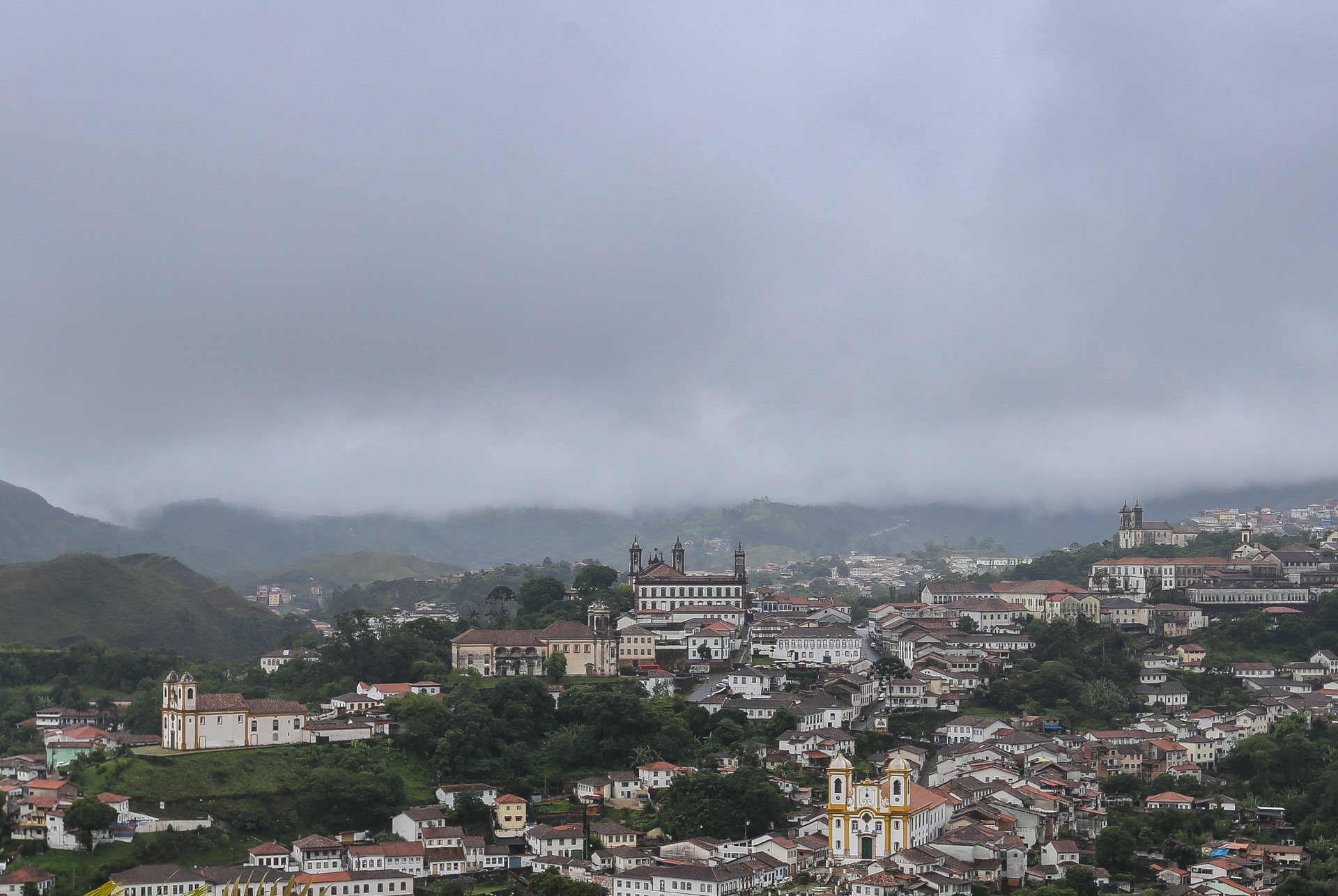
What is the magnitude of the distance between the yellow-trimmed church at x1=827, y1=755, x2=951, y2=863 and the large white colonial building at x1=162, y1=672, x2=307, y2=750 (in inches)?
919

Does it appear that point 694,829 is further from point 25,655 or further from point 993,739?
point 25,655

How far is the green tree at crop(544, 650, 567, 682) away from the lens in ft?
240

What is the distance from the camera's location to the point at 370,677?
75.2 metres

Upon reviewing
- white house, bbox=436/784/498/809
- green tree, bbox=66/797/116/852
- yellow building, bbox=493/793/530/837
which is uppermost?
green tree, bbox=66/797/116/852

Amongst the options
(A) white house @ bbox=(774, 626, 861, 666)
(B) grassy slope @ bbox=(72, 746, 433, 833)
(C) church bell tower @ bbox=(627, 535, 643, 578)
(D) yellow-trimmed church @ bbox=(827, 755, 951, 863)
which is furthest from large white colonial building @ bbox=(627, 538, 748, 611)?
(D) yellow-trimmed church @ bbox=(827, 755, 951, 863)

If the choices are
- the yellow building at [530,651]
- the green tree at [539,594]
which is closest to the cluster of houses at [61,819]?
the yellow building at [530,651]

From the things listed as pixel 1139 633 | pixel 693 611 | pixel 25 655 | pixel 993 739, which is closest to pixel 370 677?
pixel 693 611

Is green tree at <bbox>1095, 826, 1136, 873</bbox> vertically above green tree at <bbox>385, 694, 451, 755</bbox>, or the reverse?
green tree at <bbox>385, 694, 451, 755</bbox>

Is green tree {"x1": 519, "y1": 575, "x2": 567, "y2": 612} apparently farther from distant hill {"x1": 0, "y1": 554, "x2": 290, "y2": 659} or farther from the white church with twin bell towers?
distant hill {"x1": 0, "y1": 554, "x2": 290, "y2": 659}

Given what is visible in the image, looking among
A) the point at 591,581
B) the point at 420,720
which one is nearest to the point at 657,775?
the point at 420,720

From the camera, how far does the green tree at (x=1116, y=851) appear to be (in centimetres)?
5278

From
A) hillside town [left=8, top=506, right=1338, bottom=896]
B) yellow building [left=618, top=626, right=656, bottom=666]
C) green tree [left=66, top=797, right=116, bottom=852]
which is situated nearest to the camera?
hillside town [left=8, top=506, right=1338, bottom=896]

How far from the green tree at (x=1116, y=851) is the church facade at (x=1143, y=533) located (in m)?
65.0

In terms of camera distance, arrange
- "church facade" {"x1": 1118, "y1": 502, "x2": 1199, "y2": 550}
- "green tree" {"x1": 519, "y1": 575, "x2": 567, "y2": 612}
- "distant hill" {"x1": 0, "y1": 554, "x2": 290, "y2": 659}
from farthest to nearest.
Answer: "distant hill" {"x1": 0, "y1": 554, "x2": 290, "y2": 659} → "church facade" {"x1": 1118, "y1": 502, "x2": 1199, "y2": 550} → "green tree" {"x1": 519, "y1": 575, "x2": 567, "y2": 612}
